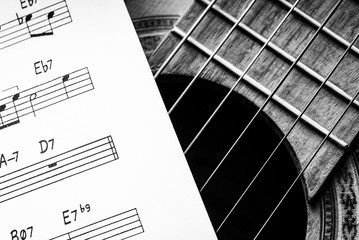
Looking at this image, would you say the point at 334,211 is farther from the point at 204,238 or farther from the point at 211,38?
the point at 211,38

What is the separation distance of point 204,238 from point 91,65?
0.36m

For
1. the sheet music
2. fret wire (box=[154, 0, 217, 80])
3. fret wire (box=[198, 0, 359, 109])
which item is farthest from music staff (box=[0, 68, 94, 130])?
fret wire (box=[198, 0, 359, 109])

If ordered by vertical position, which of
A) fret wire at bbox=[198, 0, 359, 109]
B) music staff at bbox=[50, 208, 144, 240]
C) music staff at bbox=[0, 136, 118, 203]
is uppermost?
fret wire at bbox=[198, 0, 359, 109]

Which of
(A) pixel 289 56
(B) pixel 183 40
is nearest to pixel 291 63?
(A) pixel 289 56

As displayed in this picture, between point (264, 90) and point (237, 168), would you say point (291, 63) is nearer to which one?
point (264, 90)

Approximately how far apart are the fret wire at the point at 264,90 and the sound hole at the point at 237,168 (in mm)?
82

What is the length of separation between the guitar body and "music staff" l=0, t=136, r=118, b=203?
190 mm

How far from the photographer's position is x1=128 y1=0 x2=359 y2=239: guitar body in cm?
→ 84

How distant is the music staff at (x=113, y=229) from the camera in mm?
745

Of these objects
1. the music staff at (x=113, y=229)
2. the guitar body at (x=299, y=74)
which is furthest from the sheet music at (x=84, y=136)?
the guitar body at (x=299, y=74)

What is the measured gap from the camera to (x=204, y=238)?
2.46ft

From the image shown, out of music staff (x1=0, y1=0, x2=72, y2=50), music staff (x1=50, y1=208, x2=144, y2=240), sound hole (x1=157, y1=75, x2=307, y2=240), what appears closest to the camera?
music staff (x1=50, y1=208, x2=144, y2=240)

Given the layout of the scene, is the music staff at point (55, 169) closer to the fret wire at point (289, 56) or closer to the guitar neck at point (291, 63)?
the guitar neck at point (291, 63)

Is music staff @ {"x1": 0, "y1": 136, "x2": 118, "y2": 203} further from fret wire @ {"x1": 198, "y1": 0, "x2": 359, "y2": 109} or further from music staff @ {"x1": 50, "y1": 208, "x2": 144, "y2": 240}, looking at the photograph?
fret wire @ {"x1": 198, "y1": 0, "x2": 359, "y2": 109}
